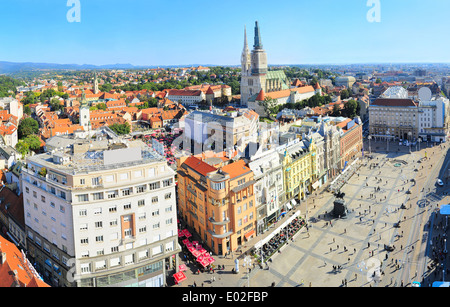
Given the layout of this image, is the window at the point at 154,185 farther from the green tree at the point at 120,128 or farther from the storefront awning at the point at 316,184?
the green tree at the point at 120,128

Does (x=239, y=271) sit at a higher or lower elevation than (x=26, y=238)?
lower

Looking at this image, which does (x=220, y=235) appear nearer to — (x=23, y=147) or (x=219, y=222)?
(x=219, y=222)

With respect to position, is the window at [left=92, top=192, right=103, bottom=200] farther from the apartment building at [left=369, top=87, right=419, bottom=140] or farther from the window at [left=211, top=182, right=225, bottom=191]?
the apartment building at [left=369, top=87, right=419, bottom=140]

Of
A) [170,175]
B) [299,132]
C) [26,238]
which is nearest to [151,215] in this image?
[170,175]

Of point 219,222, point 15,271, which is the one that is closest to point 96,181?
point 15,271

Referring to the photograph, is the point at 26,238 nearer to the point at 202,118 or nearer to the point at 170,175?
the point at 170,175

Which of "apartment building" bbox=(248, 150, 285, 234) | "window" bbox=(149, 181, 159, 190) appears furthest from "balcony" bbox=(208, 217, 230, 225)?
"window" bbox=(149, 181, 159, 190)

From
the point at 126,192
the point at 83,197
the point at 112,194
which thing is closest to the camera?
the point at 83,197
